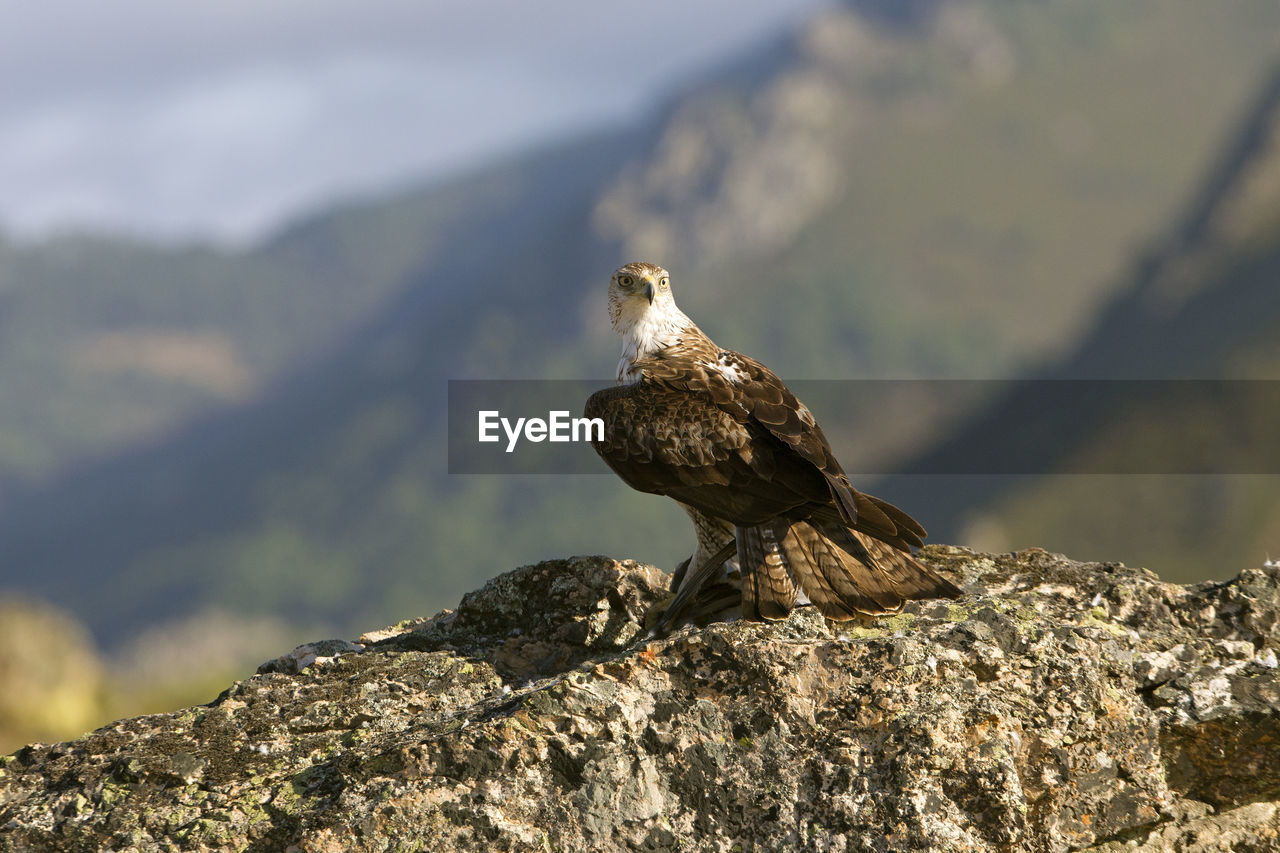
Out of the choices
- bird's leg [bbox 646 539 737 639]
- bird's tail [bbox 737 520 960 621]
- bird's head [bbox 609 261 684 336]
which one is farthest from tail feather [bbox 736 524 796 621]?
bird's head [bbox 609 261 684 336]

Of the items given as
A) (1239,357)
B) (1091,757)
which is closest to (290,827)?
(1091,757)

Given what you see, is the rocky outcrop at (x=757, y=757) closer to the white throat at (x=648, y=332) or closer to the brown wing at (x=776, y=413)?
the brown wing at (x=776, y=413)

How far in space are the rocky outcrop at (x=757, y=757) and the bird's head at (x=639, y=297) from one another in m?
3.71

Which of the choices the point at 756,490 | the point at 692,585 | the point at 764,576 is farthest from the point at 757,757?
the point at 756,490

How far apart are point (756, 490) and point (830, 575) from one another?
74cm

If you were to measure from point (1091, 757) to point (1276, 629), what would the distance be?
5.90 feet

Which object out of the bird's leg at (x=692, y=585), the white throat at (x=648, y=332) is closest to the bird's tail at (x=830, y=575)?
the bird's leg at (x=692, y=585)

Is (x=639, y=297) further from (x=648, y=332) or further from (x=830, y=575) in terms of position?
(x=830, y=575)

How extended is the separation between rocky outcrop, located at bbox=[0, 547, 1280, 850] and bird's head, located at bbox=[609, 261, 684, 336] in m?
3.71

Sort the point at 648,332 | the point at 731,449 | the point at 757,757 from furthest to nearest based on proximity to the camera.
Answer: the point at 648,332
the point at 731,449
the point at 757,757

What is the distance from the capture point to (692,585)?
24.4 ft

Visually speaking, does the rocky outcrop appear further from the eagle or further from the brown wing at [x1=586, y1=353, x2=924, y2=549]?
the brown wing at [x1=586, y1=353, x2=924, y2=549]

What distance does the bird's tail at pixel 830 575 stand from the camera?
6.78 metres

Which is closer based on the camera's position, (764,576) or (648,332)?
(764,576)
